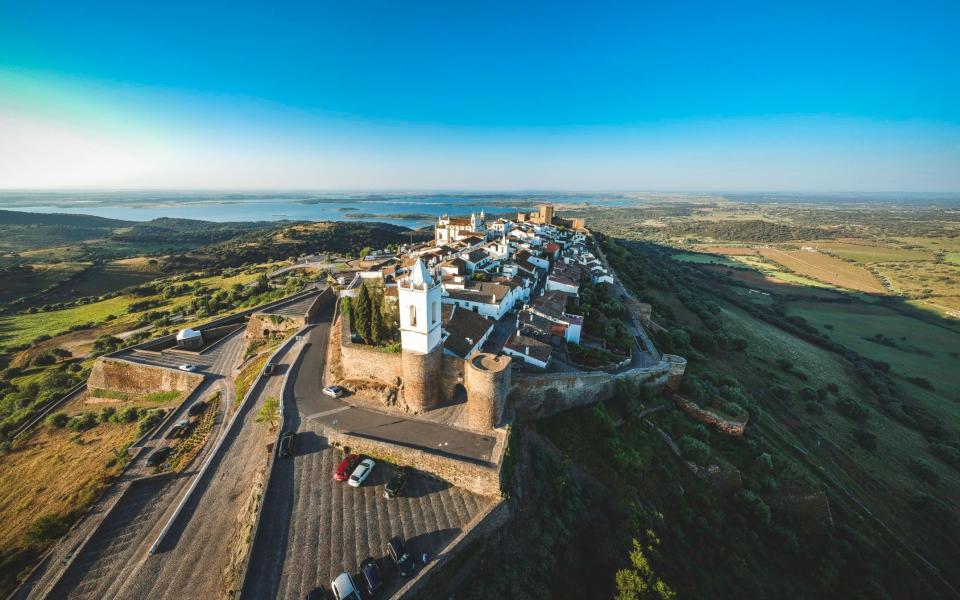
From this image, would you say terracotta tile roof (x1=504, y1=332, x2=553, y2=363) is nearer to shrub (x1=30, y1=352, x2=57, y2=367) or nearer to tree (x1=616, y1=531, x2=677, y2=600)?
tree (x1=616, y1=531, x2=677, y2=600)

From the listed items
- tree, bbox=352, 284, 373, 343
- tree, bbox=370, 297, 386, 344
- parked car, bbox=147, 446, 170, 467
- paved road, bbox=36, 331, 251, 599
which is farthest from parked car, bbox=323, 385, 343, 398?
parked car, bbox=147, 446, 170, 467

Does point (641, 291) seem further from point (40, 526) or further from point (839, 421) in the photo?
point (40, 526)

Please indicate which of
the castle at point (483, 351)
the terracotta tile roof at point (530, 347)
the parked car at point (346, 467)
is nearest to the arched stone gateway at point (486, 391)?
the castle at point (483, 351)

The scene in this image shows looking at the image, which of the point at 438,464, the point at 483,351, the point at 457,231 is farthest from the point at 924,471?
the point at 457,231

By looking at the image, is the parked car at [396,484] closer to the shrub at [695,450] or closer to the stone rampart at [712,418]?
the shrub at [695,450]

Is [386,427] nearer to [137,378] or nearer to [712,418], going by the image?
[712,418]

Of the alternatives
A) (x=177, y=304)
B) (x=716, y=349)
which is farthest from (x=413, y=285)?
(x=177, y=304)
